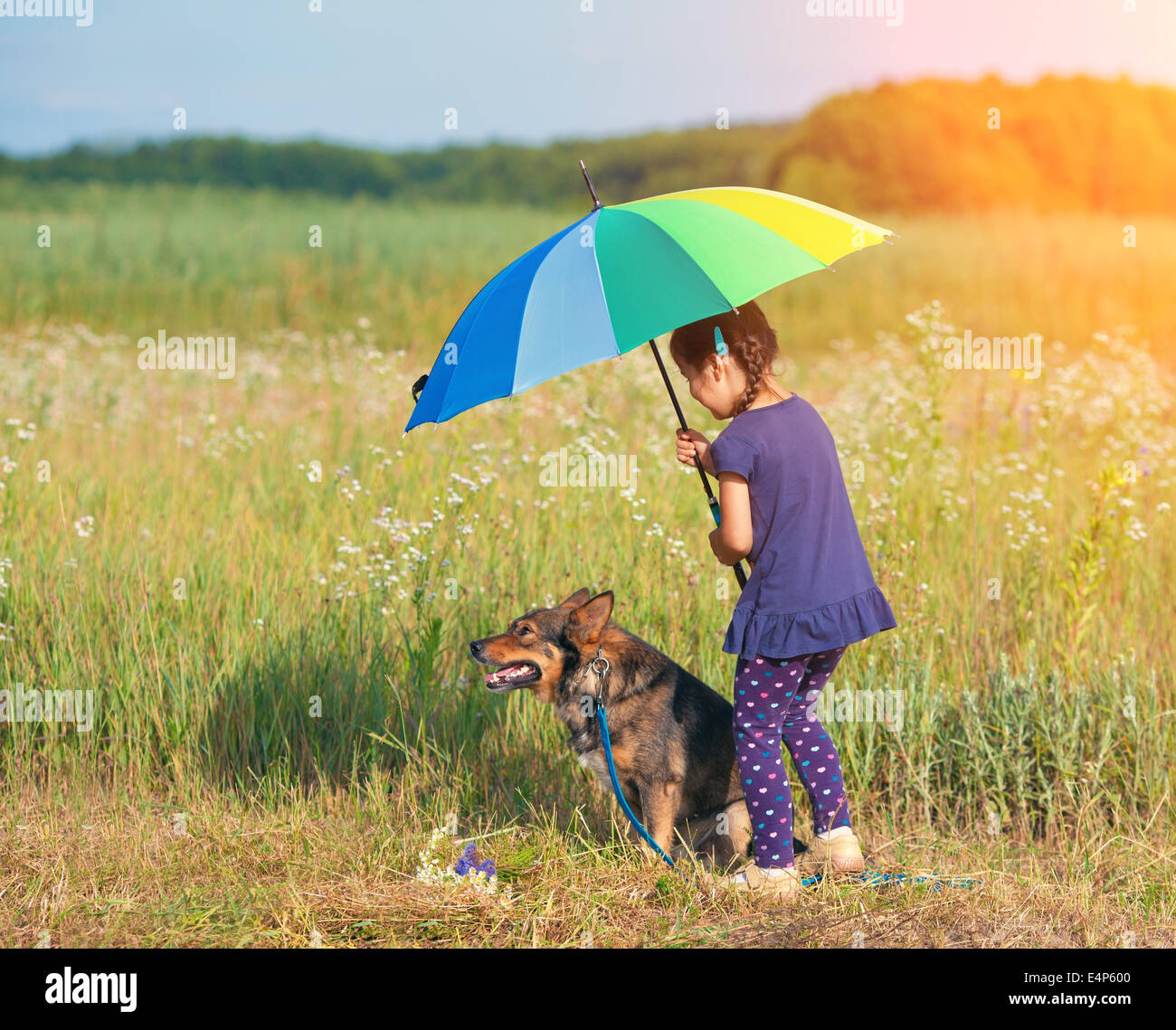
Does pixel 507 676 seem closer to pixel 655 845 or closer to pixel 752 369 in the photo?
pixel 655 845

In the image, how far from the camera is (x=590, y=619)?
406 cm

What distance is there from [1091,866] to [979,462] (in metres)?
4.73

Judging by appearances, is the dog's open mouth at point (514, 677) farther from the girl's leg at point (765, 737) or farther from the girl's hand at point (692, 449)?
the girl's hand at point (692, 449)

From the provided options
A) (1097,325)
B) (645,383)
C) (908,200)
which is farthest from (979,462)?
(908,200)

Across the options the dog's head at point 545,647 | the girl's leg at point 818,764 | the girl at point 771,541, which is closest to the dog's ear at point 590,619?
the dog's head at point 545,647

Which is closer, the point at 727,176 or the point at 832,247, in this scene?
the point at 832,247

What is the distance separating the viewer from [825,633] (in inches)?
147

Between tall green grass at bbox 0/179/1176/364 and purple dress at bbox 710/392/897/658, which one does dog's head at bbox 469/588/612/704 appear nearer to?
purple dress at bbox 710/392/897/658

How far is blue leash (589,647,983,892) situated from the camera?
4.08 metres

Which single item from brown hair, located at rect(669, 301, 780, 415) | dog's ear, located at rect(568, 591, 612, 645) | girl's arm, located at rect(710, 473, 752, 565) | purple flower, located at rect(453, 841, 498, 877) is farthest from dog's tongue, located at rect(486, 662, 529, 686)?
brown hair, located at rect(669, 301, 780, 415)

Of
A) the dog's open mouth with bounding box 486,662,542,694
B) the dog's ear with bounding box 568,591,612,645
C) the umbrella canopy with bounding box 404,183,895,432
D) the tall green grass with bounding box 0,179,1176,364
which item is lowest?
the dog's open mouth with bounding box 486,662,542,694

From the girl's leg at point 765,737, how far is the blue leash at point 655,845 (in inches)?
15.1

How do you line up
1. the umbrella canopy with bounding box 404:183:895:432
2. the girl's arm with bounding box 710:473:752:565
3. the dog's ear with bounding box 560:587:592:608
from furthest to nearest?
the dog's ear with bounding box 560:587:592:608 < the girl's arm with bounding box 710:473:752:565 < the umbrella canopy with bounding box 404:183:895:432
